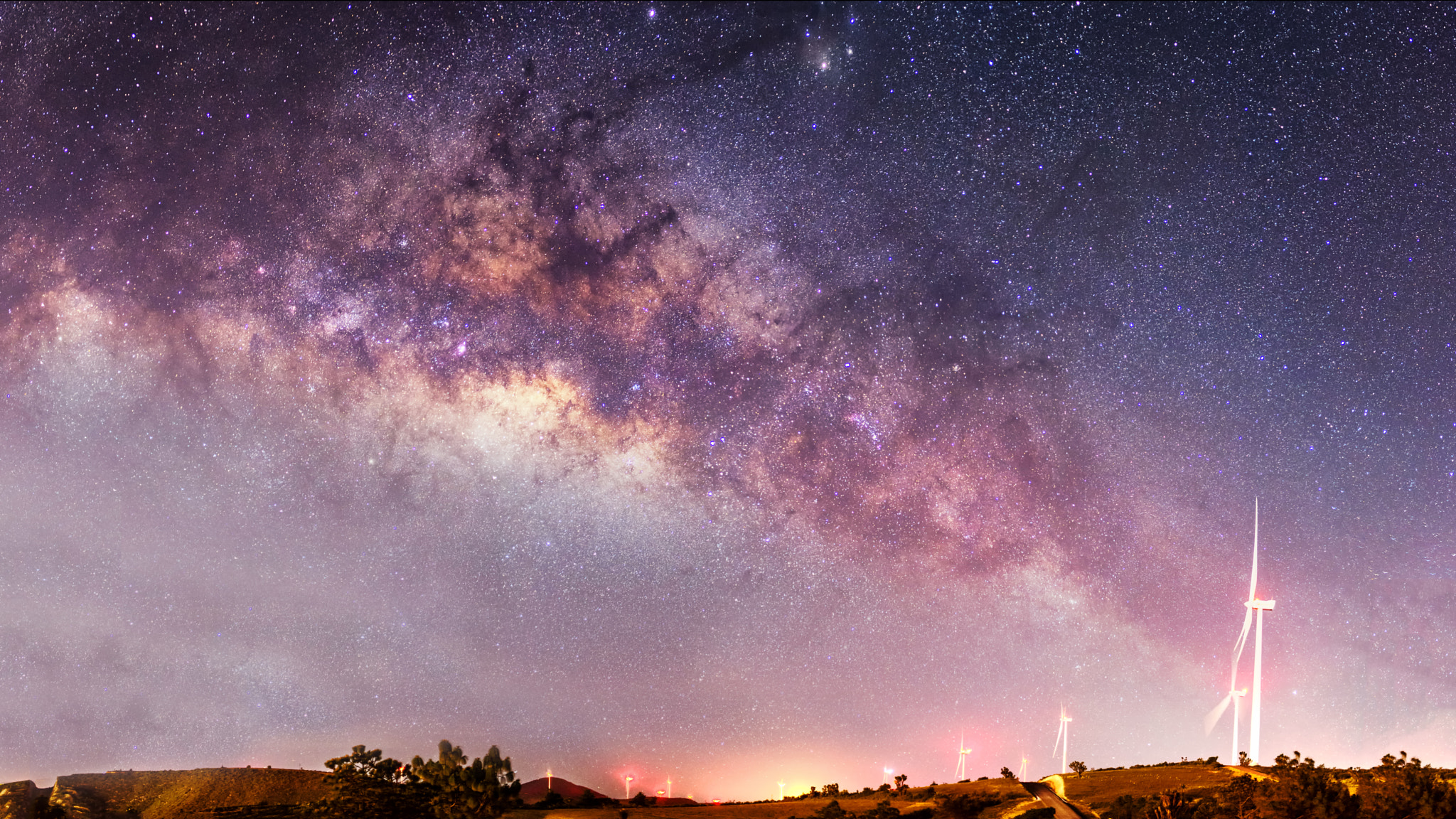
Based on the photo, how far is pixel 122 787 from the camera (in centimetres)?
9206

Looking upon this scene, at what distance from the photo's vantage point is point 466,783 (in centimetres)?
6488

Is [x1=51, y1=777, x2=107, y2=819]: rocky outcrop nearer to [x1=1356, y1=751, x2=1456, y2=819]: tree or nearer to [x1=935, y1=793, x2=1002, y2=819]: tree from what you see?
[x1=935, y1=793, x2=1002, y2=819]: tree

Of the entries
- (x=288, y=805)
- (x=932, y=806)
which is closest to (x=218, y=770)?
(x=288, y=805)

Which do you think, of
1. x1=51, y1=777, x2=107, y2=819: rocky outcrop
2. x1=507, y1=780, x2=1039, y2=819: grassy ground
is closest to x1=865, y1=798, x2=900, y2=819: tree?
x1=507, y1=780, x2=1039, y2=819: grassy ground

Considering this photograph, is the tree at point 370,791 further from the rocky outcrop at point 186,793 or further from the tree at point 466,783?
the rocky outcrop at point 186,793

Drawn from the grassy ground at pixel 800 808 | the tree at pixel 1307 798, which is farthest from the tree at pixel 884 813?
the tree at pixel 1307 798

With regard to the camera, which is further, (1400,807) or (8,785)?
(8,785)

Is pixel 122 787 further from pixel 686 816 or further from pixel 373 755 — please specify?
pixel 686 816

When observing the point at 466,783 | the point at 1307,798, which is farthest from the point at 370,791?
the point at 1307,798

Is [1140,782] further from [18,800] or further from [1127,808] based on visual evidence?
[18,800]

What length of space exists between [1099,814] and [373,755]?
163 feet

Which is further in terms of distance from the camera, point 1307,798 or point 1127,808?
point 1127,808

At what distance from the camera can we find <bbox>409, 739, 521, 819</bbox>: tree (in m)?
64.3

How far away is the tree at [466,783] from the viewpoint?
64312 millimetres
